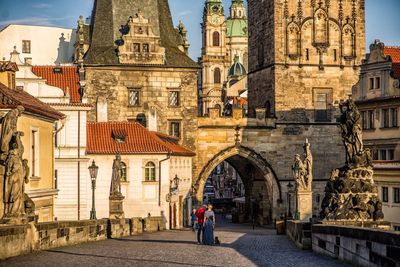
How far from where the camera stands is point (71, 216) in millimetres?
47281

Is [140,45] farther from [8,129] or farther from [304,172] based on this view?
[8,129]

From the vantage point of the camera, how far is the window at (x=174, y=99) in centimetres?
5788

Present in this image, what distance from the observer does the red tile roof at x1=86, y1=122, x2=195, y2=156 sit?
49500 mm

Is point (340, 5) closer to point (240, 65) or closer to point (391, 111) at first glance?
point (391, 111)

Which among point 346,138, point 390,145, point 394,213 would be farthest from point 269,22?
point 346,138

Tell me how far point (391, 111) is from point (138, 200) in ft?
47.1

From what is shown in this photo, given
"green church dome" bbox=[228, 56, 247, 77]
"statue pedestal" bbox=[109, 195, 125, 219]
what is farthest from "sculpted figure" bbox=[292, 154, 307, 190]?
"green church dome" bbox=[228, 56, 247, 77]

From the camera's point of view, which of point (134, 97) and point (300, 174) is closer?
point (300, 174)

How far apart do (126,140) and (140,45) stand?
885cm

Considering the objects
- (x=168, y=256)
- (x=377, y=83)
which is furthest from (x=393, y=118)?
(x=168, y=256)

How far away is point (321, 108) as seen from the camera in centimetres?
6100

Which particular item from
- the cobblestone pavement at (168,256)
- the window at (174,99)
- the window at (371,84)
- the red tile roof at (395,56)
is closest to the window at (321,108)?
the red tile roof at (395,56)

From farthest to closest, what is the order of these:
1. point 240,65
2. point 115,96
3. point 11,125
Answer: point 240,65
point 115,96
point 11,125

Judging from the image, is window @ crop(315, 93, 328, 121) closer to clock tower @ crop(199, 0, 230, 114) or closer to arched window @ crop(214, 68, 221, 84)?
clock tower @ crop(199, 0, 230, 114)
